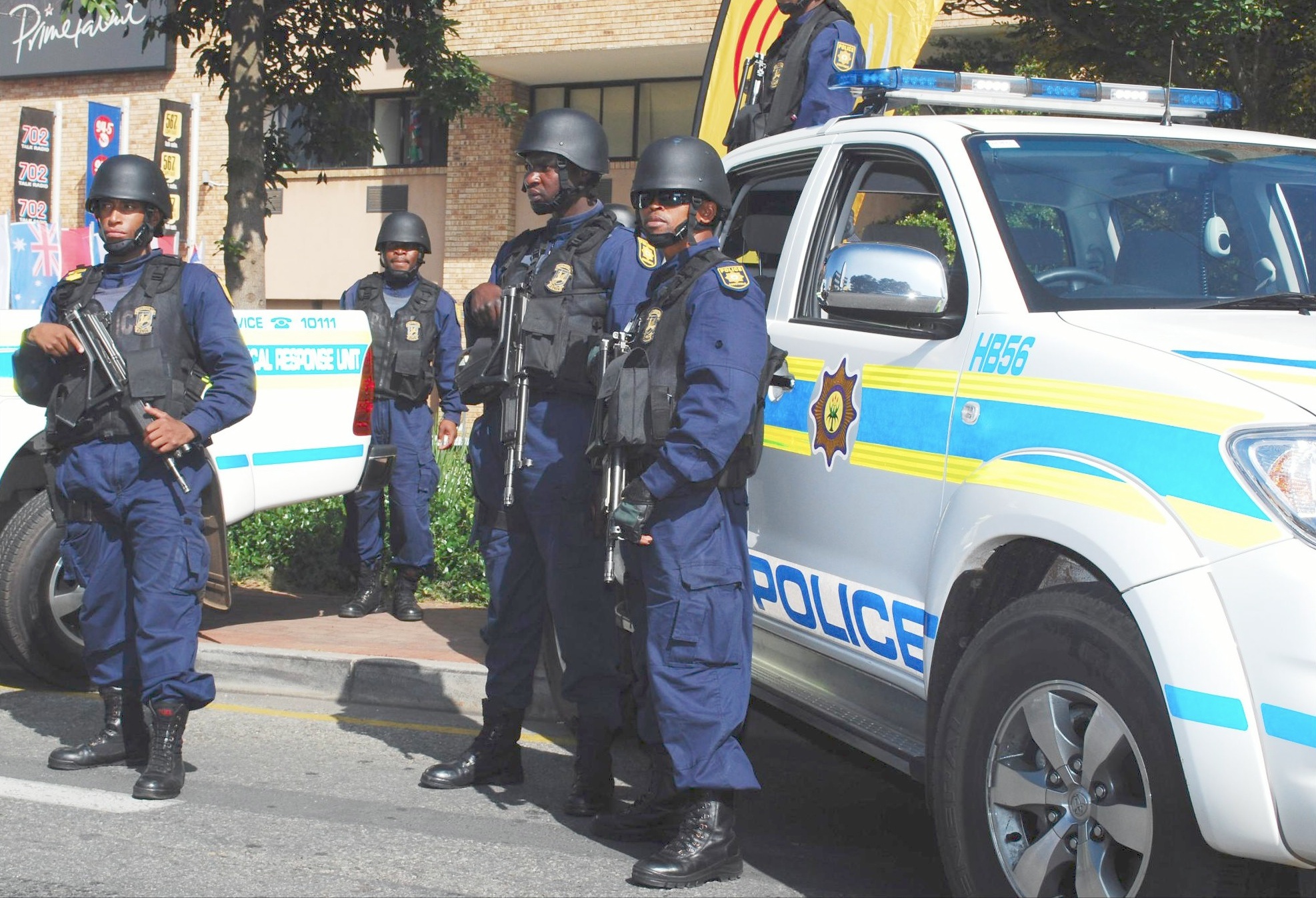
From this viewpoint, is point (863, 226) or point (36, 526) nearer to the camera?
point (863, 226)

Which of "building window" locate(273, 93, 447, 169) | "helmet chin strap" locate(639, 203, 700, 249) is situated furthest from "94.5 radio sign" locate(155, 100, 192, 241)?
"helmet chin strap" locate(639, 203, 700, 249)

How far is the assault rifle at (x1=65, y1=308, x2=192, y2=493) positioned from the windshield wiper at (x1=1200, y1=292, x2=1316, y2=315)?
10.9ft

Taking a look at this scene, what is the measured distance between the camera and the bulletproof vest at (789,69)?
6.18m

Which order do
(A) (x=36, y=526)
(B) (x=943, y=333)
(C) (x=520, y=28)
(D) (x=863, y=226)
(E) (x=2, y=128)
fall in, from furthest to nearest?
1. (E) (x=2, y=128)
2. (C) (x=520, y=28)
3. (A) (x=36, y=526)
4. (D) (x=863, y=226)
5. (B) (x=943, y=333)

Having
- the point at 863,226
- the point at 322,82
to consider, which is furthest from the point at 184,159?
the point at 863,226

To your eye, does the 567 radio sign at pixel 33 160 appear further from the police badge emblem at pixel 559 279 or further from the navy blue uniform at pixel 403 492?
→ the police badge emblem at pixel 559 279

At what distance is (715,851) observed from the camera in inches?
168

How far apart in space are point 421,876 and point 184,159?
70.2 feet

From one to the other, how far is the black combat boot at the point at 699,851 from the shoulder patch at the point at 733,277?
1.39 metres

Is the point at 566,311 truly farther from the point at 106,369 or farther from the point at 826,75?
the point at 826,75

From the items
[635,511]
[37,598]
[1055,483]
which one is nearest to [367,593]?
[37,598]

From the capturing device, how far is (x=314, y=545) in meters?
9.39

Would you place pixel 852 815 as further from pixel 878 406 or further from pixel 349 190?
pixel 349 190

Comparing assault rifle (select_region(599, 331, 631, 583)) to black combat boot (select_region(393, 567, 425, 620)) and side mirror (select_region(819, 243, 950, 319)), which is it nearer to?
side mirror (select_region(819, 243, 950, 319))
